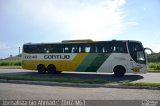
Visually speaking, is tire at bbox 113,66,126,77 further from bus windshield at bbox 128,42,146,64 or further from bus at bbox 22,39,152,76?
bus windshield at bbox 128,42,146,64

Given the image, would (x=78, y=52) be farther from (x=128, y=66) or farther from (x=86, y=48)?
(x=128, y=66)

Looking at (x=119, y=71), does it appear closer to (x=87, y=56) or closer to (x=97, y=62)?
(x=97, y=62)

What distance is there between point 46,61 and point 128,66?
832cm

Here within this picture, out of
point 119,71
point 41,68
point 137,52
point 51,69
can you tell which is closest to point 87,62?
point 119,71

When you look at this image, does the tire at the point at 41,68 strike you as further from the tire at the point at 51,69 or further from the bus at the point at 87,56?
the tire at the point at 51,69

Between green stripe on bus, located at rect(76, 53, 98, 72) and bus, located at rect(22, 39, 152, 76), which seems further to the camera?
green stripe on bus, located at rect(76, 53, 98, 72)

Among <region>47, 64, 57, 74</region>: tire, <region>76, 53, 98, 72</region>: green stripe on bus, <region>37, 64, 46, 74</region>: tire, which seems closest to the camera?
<region>76, 53, 98, 72</region>: green stripe on bus

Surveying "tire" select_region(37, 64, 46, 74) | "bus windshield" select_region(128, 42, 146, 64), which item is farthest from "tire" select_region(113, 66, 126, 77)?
"tire" select_region(37, 64, 46, 74)

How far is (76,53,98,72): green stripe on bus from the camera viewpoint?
27.0 metres

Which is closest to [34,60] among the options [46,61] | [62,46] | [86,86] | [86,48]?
[46,61]

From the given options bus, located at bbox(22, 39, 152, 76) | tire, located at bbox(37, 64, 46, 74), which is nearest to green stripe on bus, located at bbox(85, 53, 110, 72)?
bus, located at bbox(22, 39, 152, 76)

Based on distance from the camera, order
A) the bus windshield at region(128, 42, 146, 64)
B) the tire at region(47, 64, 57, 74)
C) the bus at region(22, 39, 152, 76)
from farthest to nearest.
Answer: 1. the tire at region(47, 64, 57, 74)
2. the bus at region(22, 39, 152, 76)
3. the bus windshield at region(128, 42, 146, 64)

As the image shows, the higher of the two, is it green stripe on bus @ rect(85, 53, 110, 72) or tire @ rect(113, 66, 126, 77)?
green stripe on bus @ rect(85, 53, 110, 72)

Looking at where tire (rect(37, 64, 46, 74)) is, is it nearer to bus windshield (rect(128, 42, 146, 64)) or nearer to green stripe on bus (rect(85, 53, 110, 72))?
green stripe on bus (rect(85, 53, 110, 72))
